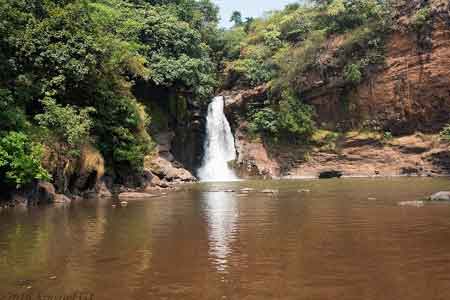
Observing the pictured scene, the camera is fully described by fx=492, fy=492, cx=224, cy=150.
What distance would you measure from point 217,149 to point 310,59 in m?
12.6

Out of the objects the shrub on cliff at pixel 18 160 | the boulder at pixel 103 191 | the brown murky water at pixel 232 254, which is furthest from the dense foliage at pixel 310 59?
the brown murky water at pixel 232 254

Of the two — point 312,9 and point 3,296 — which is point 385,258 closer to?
point 3,296

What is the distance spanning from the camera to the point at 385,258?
852 cm

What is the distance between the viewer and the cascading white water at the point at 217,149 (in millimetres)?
46312

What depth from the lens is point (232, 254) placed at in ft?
30.3

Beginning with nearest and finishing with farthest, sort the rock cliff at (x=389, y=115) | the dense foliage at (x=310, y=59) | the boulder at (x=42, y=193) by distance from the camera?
the boulder at (x=42, y=193), the rock cliff at (x=389, y=115), the dense foliage at (x=310, y=59)

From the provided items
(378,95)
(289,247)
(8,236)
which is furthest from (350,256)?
(378,95)

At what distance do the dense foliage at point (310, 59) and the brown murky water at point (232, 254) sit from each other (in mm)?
31137

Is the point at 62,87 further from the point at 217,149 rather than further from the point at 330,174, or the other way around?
the point at 330,174

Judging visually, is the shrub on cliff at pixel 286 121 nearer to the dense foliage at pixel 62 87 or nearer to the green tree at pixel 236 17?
the dense foliage at pixel 62 87

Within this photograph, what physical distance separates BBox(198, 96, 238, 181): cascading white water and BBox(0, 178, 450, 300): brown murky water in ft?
98.5

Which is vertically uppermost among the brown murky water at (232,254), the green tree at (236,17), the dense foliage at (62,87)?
Answer: the green tree at (236,17)

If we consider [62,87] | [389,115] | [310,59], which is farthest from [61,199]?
[310,59]

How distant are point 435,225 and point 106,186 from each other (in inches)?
745
